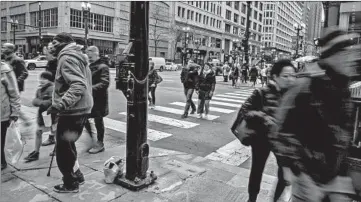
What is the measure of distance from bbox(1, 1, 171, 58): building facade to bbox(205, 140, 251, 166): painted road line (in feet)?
141

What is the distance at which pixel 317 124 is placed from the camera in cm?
222

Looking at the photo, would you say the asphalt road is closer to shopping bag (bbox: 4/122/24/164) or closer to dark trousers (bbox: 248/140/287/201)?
dark trousers (bbox: 248/140/287/201)

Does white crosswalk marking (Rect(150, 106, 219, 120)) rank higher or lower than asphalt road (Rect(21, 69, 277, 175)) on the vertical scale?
higher

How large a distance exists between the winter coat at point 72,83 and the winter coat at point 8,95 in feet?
3.16

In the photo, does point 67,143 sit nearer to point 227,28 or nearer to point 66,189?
point 66,189

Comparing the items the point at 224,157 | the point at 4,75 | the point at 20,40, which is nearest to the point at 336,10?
A: the point at 224,157

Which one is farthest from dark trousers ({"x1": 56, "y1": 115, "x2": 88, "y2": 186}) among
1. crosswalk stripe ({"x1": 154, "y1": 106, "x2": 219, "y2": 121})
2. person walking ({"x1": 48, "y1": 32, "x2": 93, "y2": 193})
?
crosswalk stripe ({"x1": 154, "y1": 106, "x2": 219, "y2": 121})

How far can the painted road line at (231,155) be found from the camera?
597 cm

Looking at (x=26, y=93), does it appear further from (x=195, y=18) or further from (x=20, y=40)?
(x=195, y=18)

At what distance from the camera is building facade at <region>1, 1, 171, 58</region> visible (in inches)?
1817

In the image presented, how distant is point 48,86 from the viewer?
17.1 ft

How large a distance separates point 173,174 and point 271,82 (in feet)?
7.46

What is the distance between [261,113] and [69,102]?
2.21 metres

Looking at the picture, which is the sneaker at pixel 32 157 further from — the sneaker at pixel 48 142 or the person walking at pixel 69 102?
the person walking at pixel 69 102
